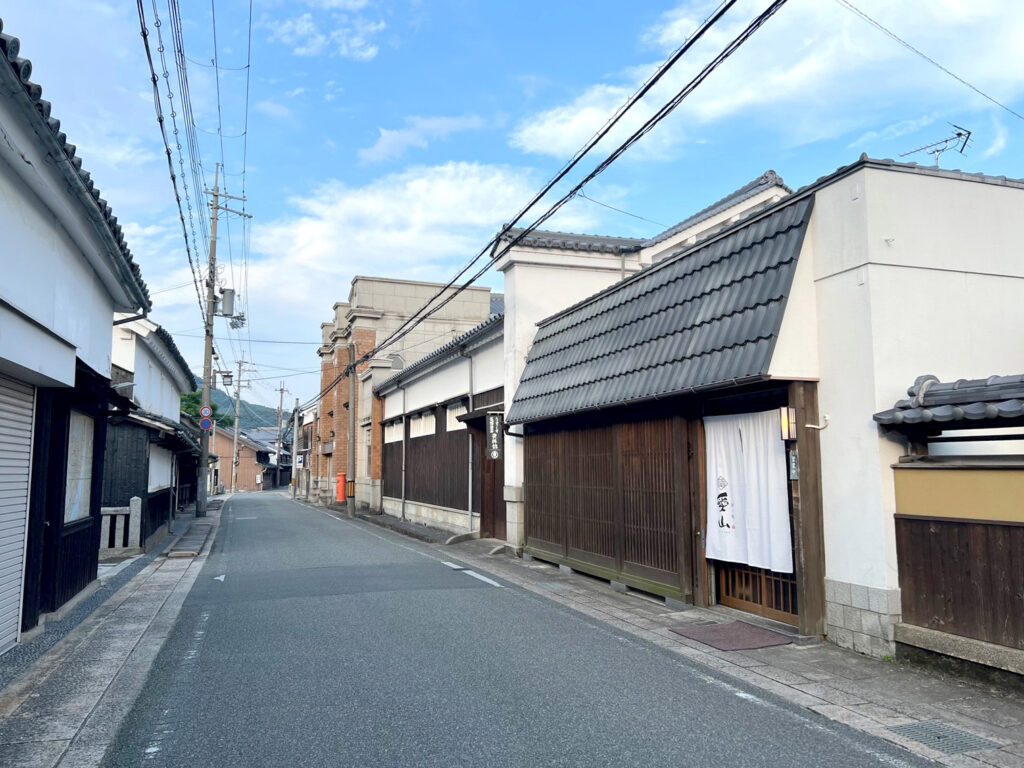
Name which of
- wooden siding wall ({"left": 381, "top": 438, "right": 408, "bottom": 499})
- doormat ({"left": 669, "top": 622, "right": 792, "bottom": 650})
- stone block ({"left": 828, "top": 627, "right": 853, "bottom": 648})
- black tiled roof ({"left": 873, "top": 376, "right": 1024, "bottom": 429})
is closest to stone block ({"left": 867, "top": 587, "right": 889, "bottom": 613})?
stone block ({"left": 828, "top": 627, "right": 853, "bottom": 648})

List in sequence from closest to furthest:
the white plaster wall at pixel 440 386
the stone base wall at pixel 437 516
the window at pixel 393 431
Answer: the stone base wall at pixel 437 516, the white plaster wall at pixel 440 386, the window at pixel 393 431

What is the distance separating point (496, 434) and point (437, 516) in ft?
24.5

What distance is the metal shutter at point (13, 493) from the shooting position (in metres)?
7.33

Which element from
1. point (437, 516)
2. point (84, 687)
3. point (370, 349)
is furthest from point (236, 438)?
point (84, 687)

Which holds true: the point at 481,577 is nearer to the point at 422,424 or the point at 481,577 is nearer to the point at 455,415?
the point at 455,415

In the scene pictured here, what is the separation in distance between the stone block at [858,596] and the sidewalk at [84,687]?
656 cm

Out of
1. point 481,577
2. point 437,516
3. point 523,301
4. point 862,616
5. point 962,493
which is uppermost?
point 523,301

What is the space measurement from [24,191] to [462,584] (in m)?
7.96

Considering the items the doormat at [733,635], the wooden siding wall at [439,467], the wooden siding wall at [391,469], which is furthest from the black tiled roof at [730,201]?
the wooden siding wall at [391,469]

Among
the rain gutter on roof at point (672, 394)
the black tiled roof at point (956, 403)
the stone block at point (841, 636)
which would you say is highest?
the rain gutter on roof at point (672, 394)

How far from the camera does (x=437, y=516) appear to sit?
22672 millimetres

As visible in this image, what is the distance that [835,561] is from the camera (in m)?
7.39

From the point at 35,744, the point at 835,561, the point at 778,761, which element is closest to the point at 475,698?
the point at 778,761

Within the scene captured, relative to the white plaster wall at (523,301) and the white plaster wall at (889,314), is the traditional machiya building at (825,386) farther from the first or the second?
the white plaster wall at (523,301)
